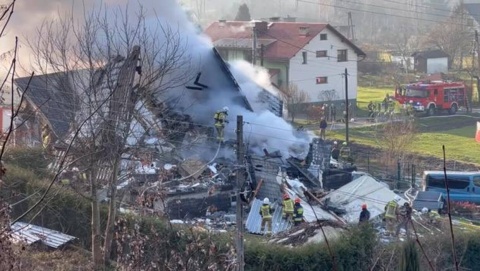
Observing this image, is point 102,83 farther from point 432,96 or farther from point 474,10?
point 474,10

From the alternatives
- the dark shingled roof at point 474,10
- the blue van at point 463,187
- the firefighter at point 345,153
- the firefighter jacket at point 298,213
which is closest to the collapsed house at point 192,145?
the firefighter jacket at point 298,213

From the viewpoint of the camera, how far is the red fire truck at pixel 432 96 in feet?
98.0

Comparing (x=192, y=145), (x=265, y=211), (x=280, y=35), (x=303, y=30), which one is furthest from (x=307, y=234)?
(x=280, y=35)

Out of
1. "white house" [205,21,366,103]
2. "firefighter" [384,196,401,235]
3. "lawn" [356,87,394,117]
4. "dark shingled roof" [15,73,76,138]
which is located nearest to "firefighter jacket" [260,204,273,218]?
"firefighter" [384,196,401,235]

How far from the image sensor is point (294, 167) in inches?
656

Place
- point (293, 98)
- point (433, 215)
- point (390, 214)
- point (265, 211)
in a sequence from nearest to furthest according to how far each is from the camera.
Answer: point (265, 211)
point (390, 214)
point (433, 215)
point (293, 98)

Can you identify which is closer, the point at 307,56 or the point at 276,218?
the point at 276,218

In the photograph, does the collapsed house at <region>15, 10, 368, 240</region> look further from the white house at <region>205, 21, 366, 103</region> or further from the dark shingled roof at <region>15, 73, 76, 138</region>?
the white house at <region>205, 21, 366, 103</region>

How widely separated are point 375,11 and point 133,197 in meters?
65.8

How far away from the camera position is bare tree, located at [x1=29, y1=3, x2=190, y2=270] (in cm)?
1098

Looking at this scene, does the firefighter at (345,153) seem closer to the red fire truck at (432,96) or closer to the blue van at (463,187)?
the blue van at (463,187)

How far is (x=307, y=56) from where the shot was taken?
32.5 m

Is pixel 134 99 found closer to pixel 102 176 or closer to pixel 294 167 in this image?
pixel 102 176

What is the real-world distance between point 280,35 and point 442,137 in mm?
10276
